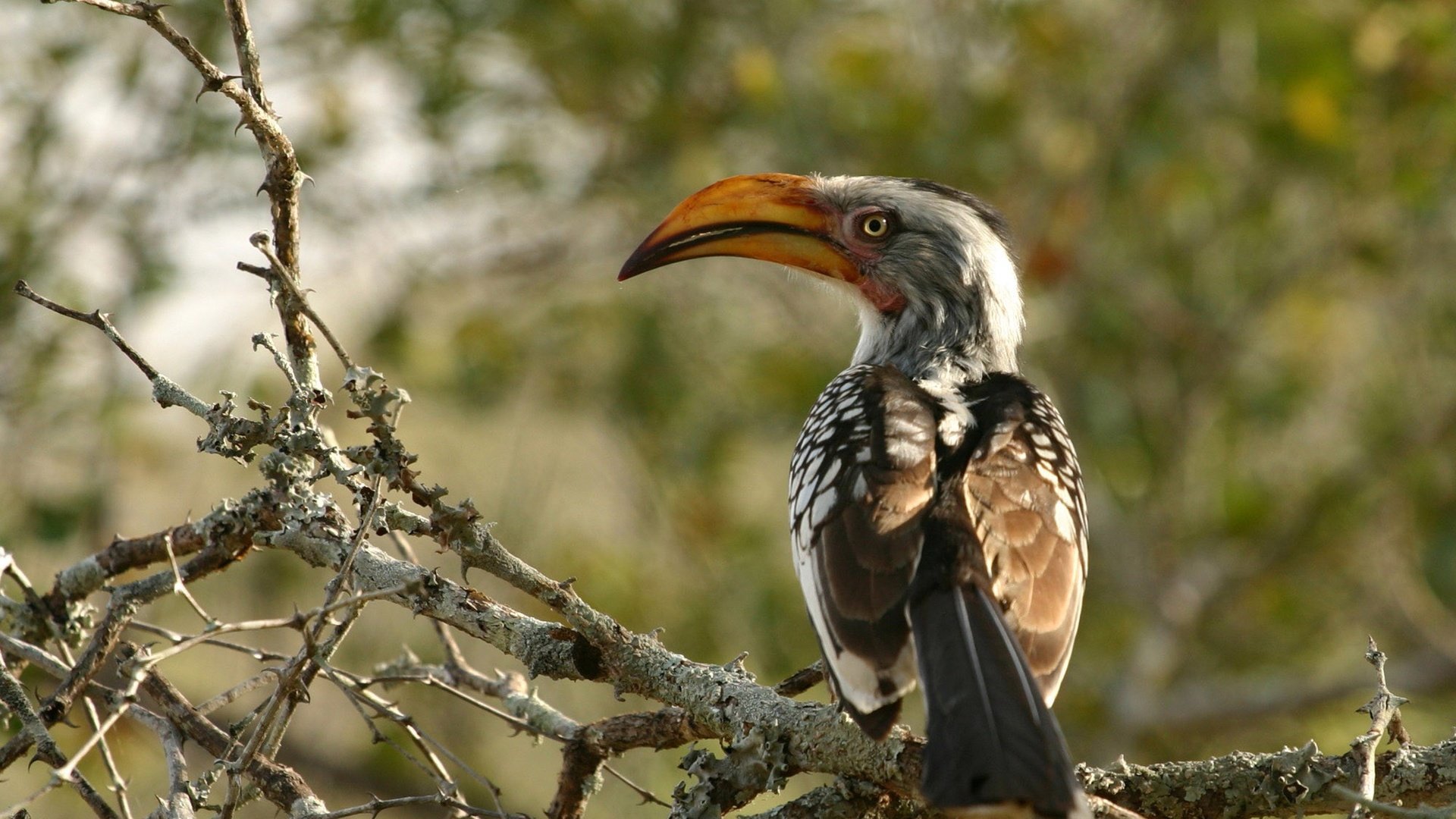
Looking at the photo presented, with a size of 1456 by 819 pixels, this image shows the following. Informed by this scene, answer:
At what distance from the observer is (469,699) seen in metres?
2.41

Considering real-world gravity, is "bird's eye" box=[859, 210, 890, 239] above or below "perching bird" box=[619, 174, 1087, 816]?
above

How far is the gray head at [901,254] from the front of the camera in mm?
3873

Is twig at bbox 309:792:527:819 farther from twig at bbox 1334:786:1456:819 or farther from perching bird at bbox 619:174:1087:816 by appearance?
twig at bbox 1334:786:1456:819

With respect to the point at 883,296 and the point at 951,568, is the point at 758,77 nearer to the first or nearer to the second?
the point at 883,296

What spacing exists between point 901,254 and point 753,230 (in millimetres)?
429

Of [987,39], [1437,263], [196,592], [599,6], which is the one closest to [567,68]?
[599,6]

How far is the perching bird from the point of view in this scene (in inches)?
85.1

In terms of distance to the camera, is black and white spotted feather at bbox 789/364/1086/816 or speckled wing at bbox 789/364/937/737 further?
speckled wing at bbox 789/364/937/737

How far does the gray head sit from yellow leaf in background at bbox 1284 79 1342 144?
2.29m

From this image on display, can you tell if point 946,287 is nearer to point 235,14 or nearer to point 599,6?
point 235,14

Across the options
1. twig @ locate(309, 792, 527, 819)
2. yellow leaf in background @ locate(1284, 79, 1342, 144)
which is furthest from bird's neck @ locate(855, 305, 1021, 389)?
yellow leaf in background @ locate(1284, 79, 1342, 144)

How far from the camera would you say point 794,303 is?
682cm

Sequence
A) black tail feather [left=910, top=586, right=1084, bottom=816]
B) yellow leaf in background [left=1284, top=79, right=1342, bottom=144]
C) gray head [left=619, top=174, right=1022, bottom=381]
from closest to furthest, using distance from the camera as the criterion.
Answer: black tail feather [left=910, top=586, right=1084, bottom=816], gray head [left=619, top=174, right=1022, bottom=381], yellow leaf in background [left=1284, top=79, right=1342, bottom=144]

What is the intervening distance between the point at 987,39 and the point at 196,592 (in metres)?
4.20
